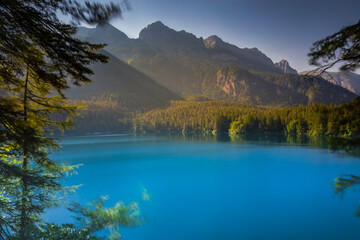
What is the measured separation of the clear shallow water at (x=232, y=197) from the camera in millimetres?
12125

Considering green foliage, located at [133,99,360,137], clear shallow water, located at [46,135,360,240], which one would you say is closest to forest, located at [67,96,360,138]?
green foliage, located at [133,99,360,137]

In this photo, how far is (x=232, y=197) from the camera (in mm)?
17875

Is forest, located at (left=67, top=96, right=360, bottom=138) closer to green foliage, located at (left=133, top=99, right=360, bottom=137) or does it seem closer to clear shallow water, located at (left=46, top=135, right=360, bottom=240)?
green foliage, located at (left=133, top=99, right=360, bottom=137)

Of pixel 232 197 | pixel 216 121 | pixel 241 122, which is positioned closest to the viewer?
pixel 232 197

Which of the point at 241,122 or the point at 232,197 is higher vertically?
the point at 241,122

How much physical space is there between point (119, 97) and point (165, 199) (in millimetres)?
189824

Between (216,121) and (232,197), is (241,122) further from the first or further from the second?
(232,197)

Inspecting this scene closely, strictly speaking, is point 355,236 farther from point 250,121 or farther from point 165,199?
point 250,121

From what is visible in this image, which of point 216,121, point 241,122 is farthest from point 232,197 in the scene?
point 216,121

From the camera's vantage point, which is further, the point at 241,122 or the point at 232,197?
the point at 241,122

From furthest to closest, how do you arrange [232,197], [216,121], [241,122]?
[216,121] < [241,122] < [232,197]

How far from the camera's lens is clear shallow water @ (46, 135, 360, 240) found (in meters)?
12.1

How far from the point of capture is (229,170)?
2789cm

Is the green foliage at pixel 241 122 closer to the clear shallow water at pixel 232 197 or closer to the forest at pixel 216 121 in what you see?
the forest at pixel 216 121
